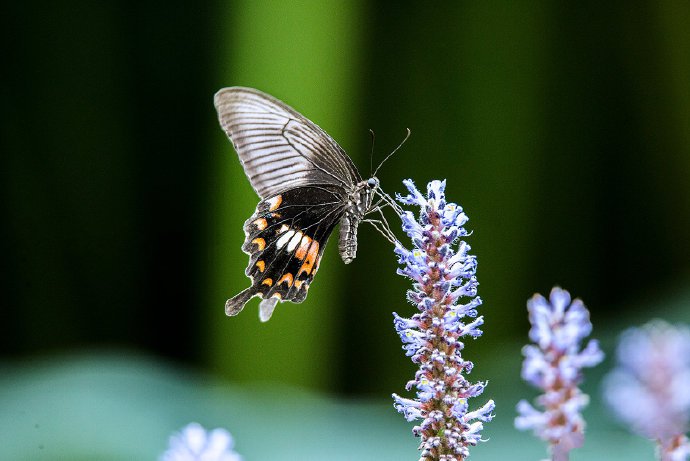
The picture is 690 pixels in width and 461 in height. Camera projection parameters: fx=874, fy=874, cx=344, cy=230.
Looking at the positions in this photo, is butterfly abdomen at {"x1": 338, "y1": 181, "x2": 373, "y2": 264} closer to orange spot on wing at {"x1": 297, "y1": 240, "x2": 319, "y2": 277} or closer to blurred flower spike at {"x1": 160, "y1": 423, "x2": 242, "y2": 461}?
orange spot on wing at {"x1": 297, "y1": 240, "x2": 319, "y2": 277}

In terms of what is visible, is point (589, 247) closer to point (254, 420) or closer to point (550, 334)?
point (254, 420)

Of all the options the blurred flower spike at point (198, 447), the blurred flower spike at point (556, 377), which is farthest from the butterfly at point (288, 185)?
the blurred flower spike at point (556, 377)

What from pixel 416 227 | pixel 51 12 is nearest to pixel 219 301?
pixel 51 12

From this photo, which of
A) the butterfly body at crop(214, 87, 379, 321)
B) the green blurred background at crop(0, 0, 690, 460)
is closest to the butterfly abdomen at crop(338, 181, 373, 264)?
the butterfly body at crop(214, 87, 379, 321)

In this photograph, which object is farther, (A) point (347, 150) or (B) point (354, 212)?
(A) point (347, 150)

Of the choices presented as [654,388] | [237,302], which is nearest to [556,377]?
[654,388]

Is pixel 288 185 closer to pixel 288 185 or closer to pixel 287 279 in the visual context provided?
pixel 288 185

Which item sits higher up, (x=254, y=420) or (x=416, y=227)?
(x=254, y=420)
